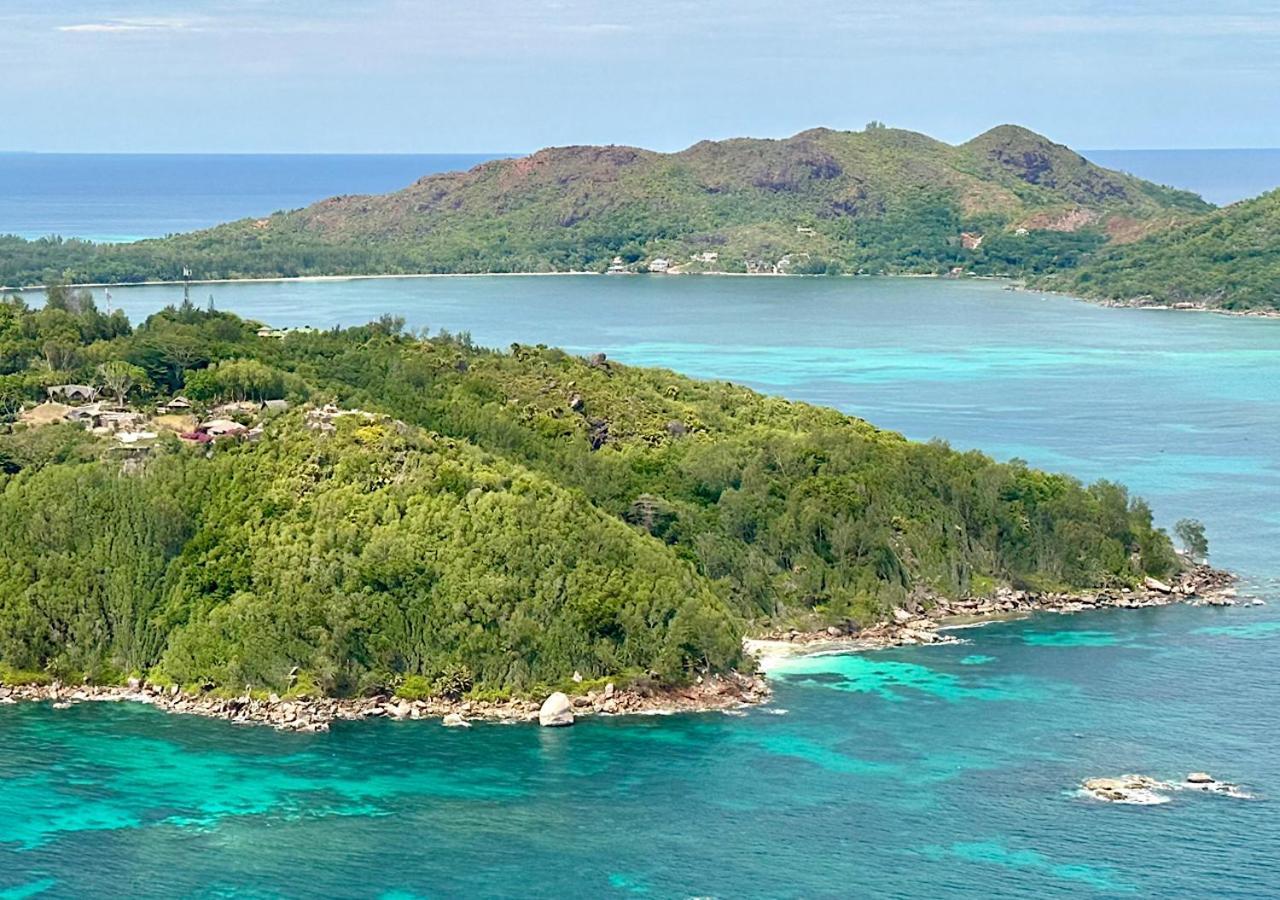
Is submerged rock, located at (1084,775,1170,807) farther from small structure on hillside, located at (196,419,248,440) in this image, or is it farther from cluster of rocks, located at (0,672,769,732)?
small structure on hillside, located at (196,419,248,440)

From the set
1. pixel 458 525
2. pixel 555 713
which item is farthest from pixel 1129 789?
pixel 458 525

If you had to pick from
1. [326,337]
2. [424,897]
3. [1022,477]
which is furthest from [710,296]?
[424,897]

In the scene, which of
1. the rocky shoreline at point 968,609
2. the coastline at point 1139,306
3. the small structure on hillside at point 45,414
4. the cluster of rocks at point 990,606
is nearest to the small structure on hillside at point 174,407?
the small structure on hillside at point 45,414

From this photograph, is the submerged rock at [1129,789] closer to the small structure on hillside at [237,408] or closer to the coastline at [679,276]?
the small structure on hillside at [237,408]

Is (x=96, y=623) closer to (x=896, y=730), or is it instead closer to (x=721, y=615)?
(x=721, y=615)

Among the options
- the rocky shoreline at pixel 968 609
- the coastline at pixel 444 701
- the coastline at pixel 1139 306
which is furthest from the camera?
the coastline at pixel 1139 306

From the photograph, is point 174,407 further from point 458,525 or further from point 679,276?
point 679,276
